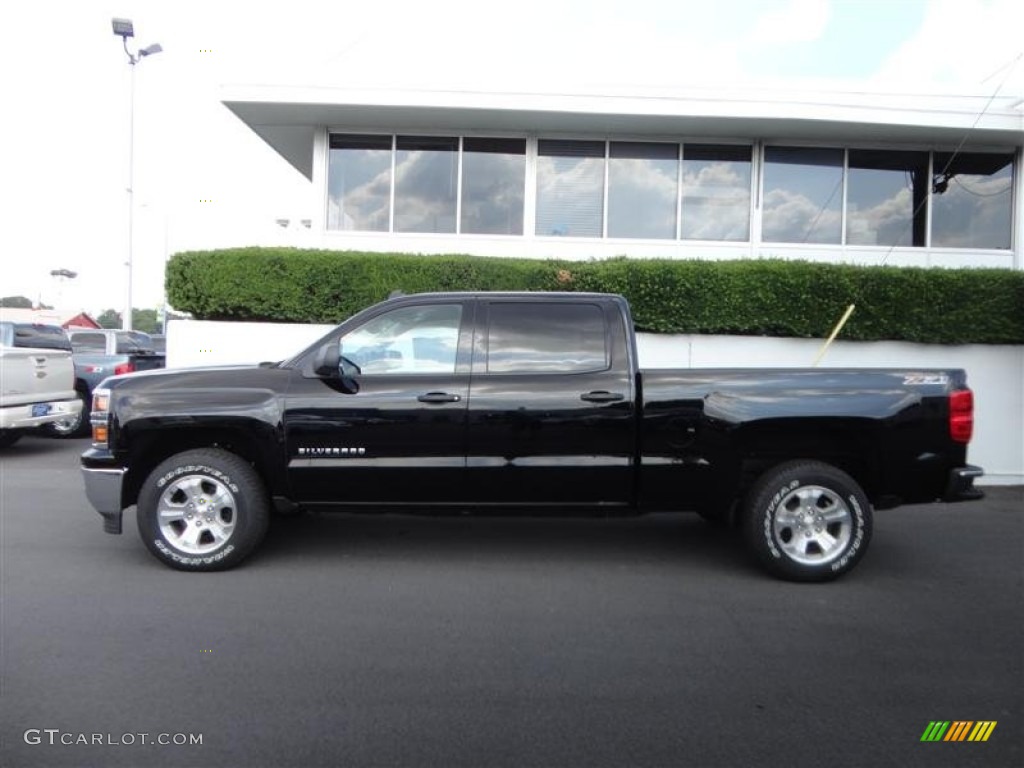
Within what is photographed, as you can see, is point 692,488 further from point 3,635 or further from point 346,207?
point 346,207

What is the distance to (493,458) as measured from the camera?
18.2 ft

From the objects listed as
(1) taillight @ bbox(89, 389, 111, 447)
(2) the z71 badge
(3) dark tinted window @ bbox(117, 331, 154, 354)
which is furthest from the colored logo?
(3) dark tinted window @ bbox(117, 331, 154, 354)

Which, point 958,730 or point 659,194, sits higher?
point 659,194

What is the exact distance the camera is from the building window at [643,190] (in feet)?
42.1

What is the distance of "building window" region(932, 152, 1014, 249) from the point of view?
12789 mm

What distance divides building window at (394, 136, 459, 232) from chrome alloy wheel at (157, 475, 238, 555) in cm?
794

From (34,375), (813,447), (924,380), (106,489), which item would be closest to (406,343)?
(106,489)

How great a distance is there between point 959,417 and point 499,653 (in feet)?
11.7

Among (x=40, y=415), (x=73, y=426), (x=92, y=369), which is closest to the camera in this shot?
(x=40, y=415)

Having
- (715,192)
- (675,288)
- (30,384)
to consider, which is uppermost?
(715,192)

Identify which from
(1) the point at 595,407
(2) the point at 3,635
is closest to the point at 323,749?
(2) the point at 3,635

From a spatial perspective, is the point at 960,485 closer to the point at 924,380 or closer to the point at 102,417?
the point at 924,380

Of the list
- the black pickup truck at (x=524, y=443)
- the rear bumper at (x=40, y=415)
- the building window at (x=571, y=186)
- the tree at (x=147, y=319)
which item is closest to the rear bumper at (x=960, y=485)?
the black pickup truck at (x=524, y=443)

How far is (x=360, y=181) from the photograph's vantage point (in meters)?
13.0
